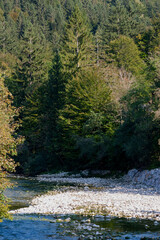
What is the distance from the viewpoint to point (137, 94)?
34906mm

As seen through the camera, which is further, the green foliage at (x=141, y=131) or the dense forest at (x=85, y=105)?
the dense forest at (x=85, y=105)

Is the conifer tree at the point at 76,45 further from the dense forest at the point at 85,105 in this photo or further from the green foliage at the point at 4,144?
the green foliage at the point at 4,144

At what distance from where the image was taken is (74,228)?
1425cm

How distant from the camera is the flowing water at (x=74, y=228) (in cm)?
1318

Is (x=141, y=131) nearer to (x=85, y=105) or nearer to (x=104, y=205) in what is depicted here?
(x=104, y=205)

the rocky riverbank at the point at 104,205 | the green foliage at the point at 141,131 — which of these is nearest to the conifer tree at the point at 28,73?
the green foliage at the point at 141,131

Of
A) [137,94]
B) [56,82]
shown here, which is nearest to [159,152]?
[137,94]

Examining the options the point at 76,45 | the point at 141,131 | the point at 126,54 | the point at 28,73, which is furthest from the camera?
the point at 28,73

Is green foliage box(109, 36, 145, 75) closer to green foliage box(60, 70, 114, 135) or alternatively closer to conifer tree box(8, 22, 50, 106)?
conifer tree box(8, 22, 50, 106)

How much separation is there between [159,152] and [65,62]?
30.4 meters

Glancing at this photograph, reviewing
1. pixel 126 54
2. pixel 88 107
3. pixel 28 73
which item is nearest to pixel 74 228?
pixel 88 107

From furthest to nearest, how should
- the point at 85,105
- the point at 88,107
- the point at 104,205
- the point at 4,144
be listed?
1. the point at 85,105
2. the point at 88,107
3. the point at 104,205
4. the point at 4,144

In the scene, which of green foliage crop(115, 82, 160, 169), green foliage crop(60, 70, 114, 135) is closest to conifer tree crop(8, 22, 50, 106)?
green foliage crop(60, 70, 114, 135)

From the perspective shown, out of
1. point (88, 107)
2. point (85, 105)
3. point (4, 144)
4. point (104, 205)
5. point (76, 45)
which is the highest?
point (76, 45)
